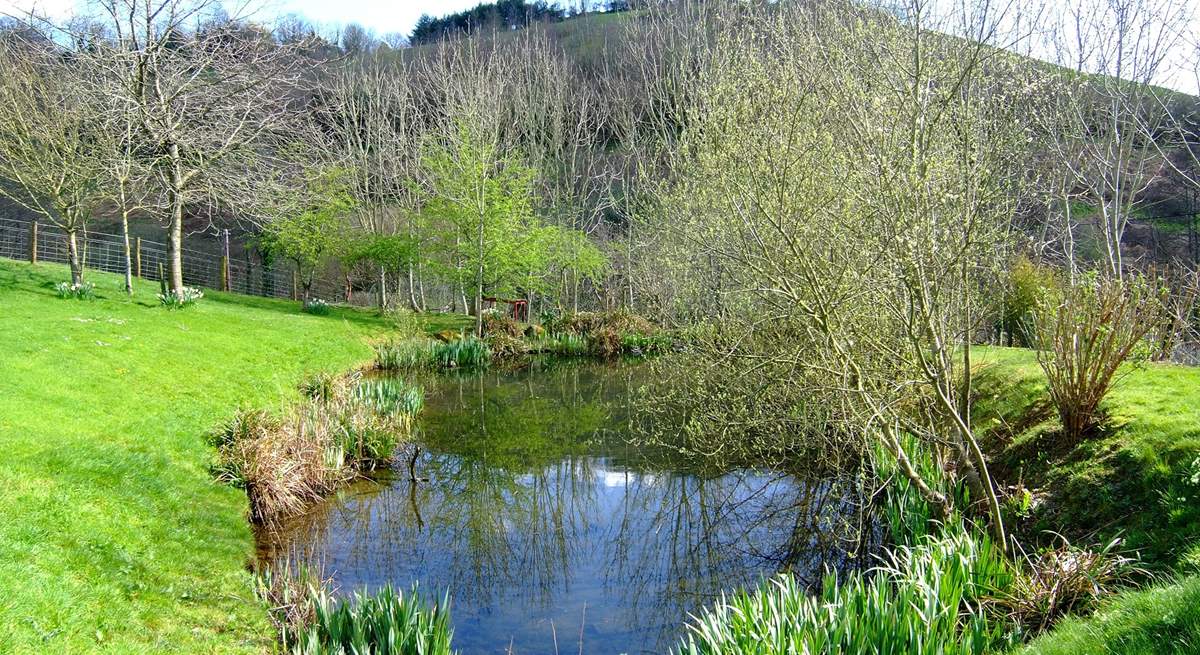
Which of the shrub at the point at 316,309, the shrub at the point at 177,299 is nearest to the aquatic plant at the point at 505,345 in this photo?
the shrub at the point at 316,309

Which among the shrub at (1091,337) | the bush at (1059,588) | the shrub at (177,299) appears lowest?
the bush at (1059,588)

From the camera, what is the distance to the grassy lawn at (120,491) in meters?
5.02

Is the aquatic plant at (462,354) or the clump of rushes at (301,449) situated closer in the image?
the clump of rushes at (301,449)

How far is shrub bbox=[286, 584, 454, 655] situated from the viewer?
4938 millimetres

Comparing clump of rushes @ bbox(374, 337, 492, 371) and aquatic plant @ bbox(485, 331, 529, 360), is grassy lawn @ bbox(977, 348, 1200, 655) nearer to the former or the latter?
clump of rushes @ bbox(374, 337, 492, 371)

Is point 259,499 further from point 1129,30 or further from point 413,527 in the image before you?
point 1129,30

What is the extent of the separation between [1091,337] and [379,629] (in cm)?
665

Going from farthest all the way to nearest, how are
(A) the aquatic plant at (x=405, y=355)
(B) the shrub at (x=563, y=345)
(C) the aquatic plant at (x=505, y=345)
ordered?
(B) the shrub at (x=563, y=345), (C) the aquatic plant at (x=505, y=345), (A) the aquatic plant at (x=405, y=355)

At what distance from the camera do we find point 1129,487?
21.2 ft

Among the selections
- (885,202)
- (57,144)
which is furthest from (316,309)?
(885,202)

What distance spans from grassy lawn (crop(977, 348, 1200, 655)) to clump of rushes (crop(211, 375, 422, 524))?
24.6 feet

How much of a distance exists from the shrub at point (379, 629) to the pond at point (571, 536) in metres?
0.42

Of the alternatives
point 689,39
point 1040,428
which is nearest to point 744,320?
point 1040,428

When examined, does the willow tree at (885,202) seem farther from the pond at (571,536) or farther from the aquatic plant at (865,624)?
the pond at (571,536)
